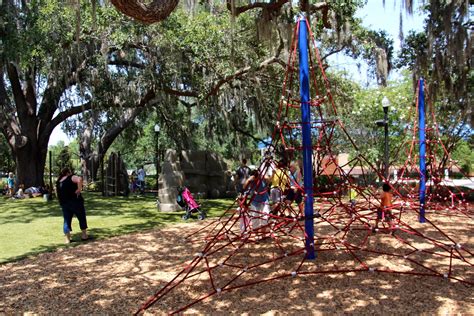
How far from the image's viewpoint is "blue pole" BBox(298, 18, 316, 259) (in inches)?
203

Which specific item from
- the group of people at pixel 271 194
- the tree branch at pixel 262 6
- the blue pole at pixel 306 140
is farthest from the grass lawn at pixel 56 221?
the tree branch at pixel 262 6

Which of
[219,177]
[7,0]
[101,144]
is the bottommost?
[219,177]

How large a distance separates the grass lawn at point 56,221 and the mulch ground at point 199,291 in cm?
113

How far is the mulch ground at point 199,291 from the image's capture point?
400 centimetres

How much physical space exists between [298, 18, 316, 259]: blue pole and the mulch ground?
43 cm

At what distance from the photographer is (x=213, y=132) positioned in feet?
65.3

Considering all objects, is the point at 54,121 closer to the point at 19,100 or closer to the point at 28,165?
the point at 19,100

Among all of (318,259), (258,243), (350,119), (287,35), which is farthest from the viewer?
(350,119)

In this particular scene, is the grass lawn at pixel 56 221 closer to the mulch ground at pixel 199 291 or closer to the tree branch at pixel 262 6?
the mulch ground at pixel 199 291

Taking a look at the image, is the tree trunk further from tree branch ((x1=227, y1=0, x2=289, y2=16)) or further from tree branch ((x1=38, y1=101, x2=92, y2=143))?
tree branch ((x1=227, y1=0, x2=289, y2=16))

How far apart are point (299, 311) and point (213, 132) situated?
53.5 ft

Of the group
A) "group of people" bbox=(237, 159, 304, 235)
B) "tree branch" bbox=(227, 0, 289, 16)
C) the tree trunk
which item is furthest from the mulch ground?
the tree trunk

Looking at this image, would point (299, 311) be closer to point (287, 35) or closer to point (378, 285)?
point (378, 285)

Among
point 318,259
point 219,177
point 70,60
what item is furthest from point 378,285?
point 70,60
